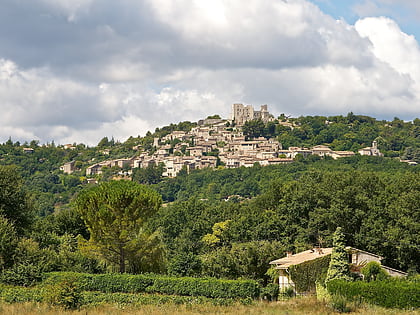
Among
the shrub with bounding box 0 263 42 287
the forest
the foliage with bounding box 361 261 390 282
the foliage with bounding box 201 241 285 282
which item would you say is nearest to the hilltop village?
the forest

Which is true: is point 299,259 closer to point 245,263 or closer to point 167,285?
point 245,263

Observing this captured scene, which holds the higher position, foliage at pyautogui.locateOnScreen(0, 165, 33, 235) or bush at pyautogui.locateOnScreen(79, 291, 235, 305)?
foliage at pyautogui.locateOnScreen(0, 165, 33, 235)

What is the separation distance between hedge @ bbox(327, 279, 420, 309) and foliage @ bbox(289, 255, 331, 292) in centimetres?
678

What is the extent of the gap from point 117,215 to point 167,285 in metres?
6.23

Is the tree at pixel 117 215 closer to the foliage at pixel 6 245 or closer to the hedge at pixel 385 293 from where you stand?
the foliage at pixel 6 245

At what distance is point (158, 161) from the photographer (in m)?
185

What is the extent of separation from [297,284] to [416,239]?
1008 centimetres

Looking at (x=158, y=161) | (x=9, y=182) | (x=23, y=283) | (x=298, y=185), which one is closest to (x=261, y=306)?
(x=23, y=283)

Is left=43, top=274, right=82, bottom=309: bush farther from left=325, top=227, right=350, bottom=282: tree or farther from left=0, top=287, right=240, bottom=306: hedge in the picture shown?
left=325, top=227, right=350, bottom=282: tree

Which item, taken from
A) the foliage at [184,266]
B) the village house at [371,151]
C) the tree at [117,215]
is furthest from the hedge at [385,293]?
the village house at [371,151]

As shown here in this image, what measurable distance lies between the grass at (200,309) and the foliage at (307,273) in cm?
631

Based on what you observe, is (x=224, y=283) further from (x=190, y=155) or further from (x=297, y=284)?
(x=190, y=155)

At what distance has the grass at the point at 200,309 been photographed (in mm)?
20359

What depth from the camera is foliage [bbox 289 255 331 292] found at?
30.5 meters
